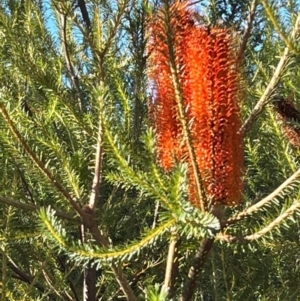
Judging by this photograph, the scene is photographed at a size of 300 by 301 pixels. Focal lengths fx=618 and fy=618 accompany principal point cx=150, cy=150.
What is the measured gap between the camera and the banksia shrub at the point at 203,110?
3.28 ft

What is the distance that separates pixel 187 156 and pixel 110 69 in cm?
66

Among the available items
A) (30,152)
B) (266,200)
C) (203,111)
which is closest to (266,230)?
(266,200)

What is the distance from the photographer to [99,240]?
1320 mm

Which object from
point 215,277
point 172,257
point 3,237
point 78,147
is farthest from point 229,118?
point 78,147

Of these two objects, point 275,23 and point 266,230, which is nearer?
point 275,23

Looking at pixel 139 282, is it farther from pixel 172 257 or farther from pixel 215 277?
pixel 172 257

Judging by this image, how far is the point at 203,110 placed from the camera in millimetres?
1020

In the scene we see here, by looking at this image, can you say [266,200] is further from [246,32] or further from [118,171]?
[118,171]

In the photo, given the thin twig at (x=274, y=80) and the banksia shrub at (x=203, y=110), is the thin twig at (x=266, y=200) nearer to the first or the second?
the banksia shrub at (x=203, y=110)

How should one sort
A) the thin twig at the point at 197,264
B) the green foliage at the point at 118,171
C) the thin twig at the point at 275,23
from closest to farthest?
the thin twig at the point at 275,23, the green foliage at the point at 118,171, the thin twig at the point at 197,264

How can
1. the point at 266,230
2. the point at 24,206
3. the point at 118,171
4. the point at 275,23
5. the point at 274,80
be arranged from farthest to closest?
1. the point at 118,171
2. the point at 24,206
3. the point at 274,80
4. the point at 266,230
5. the point at 275,23

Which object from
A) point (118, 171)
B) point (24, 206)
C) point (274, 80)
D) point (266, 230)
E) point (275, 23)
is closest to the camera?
point (275, 23)

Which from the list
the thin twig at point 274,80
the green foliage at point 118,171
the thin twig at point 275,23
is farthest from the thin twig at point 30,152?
the thin twig at point 275,23

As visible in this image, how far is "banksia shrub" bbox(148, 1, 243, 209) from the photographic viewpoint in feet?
3.28
